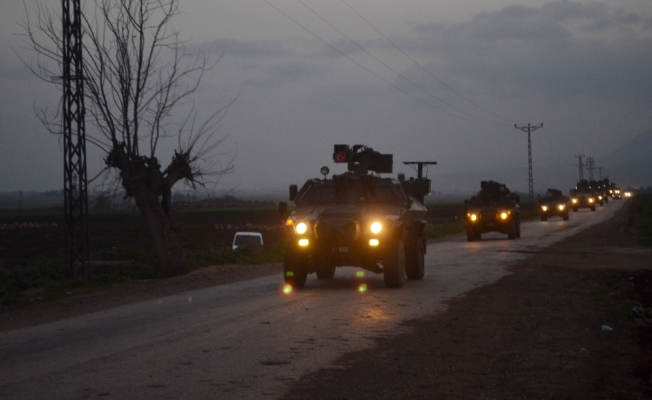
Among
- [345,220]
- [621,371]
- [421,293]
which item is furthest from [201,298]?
[621,371]

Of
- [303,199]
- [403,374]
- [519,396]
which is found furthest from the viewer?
[303,199]

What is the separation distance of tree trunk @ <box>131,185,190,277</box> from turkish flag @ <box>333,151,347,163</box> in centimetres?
478

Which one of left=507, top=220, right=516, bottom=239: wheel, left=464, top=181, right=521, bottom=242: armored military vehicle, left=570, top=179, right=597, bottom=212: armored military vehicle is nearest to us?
left=507, top=220, right=516, bottom=239: wheel

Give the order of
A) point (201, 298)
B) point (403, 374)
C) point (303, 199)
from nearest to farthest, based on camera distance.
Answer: point (403, 374) → point (201, 298) → point (303, 199)

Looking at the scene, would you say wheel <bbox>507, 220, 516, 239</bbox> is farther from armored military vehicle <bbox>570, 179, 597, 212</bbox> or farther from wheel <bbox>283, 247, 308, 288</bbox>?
armored military vehicle <bbox>570, 179, 597, 212</bbox>

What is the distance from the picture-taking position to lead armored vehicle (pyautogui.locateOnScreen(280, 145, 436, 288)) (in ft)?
49.4

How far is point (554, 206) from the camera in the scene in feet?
187

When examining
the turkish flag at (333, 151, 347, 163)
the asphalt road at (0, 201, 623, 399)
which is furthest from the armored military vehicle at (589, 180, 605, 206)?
the asphalt road at (0, 201, 623, 399)

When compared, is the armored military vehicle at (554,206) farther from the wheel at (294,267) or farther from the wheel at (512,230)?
the wheel at (294,267)

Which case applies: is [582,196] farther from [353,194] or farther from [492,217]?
[353,194]

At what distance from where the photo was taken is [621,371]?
8125 mm

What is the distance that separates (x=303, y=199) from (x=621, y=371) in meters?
9.34

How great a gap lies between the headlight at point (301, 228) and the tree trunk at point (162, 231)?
5218 mm

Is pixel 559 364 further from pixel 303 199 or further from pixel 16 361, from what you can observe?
pixel 303 199
